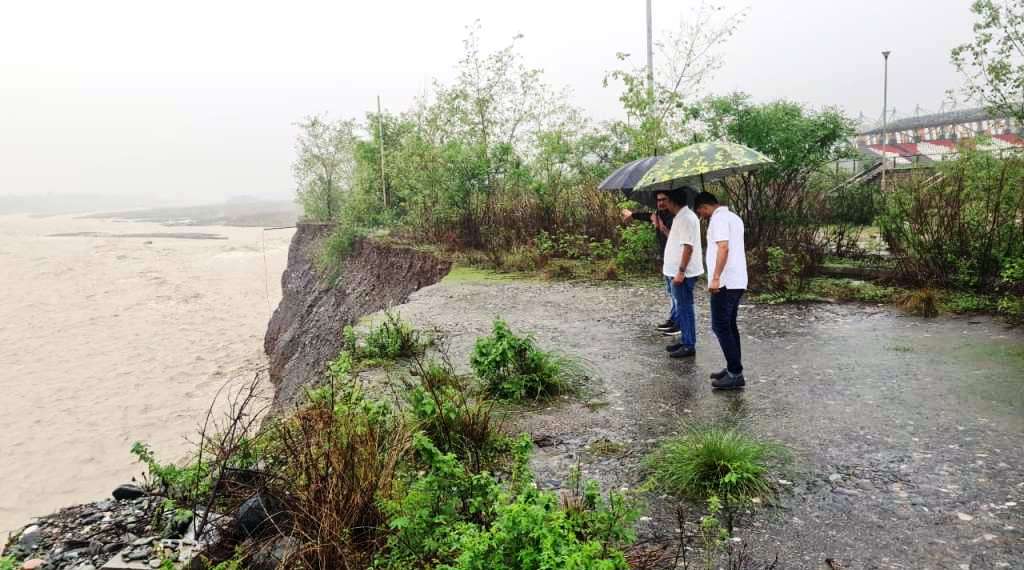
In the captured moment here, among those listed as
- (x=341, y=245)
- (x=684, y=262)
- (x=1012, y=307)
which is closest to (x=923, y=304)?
(x=1012, y=307)

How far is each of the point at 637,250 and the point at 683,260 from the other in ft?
18.9

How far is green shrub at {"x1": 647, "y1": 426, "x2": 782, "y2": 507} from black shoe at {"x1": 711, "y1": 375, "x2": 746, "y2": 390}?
1.46 metres

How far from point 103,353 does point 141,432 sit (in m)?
9.81

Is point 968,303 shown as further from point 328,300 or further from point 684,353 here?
point 328,300

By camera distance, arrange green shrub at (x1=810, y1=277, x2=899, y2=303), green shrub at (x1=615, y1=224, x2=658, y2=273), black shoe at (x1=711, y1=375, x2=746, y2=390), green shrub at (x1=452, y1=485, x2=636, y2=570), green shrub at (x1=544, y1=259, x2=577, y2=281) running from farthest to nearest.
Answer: green shrub at (x1=544, y1=259, x2=577, y2=281), green shrub at (x1=615, y1=224, x2=658, y2=273), green shrub at (x1=810, y1=277, x2=899, y2=303), black shoe at (x1=711, y1=375, x2=746, y2=390), green shrub at (x1=452, y1=485, x2=636, y2=570)

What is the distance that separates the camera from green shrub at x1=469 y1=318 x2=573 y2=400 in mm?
5742

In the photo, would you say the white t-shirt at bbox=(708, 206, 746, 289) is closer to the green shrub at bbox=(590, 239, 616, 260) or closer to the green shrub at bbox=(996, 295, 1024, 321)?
the green shrub at bbox=(996, 295, 1024, 321)

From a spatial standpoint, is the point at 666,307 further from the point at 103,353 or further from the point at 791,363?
the point at 103,353

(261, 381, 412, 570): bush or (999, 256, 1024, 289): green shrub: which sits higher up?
(999, 256, 1024, 289): green shrub

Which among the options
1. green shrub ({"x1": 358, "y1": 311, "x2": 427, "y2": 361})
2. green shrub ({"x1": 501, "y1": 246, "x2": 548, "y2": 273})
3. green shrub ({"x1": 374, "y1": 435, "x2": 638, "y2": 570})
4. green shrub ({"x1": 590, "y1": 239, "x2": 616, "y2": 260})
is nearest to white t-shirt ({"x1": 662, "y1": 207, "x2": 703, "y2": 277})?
green shrub ({"x1": 358, "y1": 311, "x2": 427, "y2": 361})

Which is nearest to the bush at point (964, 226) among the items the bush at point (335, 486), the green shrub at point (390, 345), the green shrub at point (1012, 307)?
the green shrub at point (1012, 307)

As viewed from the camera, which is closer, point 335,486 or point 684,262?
point 335,486

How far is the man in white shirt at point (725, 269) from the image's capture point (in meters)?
5.42

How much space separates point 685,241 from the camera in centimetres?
642
